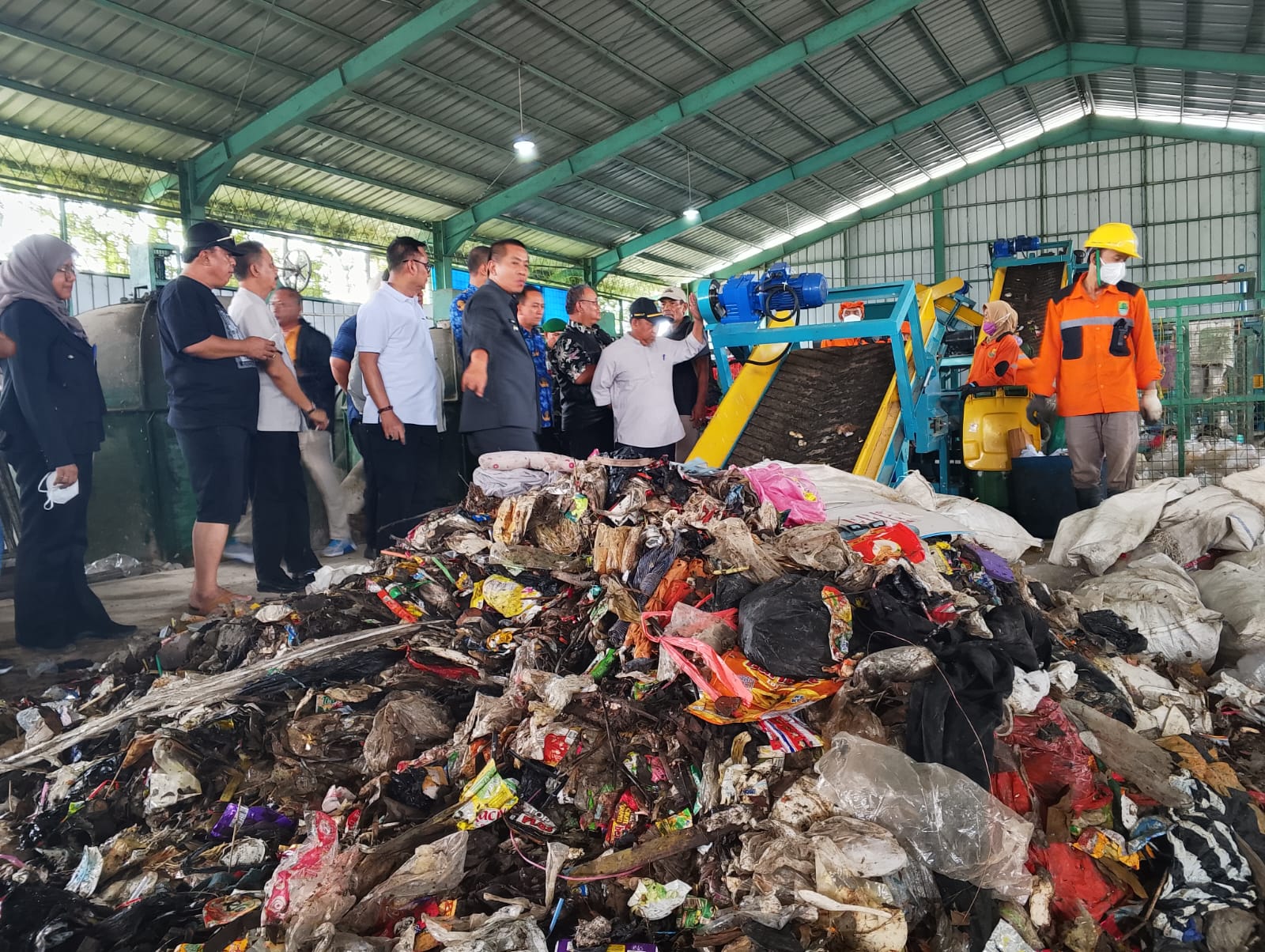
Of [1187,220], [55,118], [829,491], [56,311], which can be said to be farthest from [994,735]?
[1187,220]

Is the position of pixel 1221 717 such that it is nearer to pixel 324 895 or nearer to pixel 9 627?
pixel 324 895

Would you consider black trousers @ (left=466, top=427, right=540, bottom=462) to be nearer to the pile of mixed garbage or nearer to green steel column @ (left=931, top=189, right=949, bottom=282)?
the pile of mixed garbage

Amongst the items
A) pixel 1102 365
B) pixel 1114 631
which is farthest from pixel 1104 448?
pixel 1114 631

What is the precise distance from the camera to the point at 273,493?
4.08m

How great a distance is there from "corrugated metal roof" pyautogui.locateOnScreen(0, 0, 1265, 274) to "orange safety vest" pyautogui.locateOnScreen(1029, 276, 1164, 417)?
673 centimetres

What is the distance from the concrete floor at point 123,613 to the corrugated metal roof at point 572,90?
17.9ft

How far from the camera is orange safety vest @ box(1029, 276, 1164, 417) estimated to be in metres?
4.39

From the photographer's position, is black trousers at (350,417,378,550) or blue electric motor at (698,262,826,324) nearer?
blue electric motor at (698,262,826,324)

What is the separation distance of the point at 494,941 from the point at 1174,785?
1594 millimetres

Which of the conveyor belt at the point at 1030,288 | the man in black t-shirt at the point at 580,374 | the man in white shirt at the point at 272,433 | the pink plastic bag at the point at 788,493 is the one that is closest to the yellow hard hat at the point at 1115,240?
the pink plastic bag at the point at 788,493

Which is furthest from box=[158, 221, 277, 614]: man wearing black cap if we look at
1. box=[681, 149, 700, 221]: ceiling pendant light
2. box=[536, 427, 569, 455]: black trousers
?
box=[681, 149, 700, 221]: ceiling pendant light

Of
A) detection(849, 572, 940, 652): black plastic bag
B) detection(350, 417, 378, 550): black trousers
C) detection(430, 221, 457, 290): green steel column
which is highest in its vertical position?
detection(430, 221, 457, 290): green steel column

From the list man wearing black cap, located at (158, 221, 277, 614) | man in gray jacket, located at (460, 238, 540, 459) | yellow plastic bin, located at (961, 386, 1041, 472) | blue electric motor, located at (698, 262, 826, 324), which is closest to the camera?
man wearing black cap, located at (158, 221, 277, 614)

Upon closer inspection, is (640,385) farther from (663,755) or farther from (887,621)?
(663,755)
